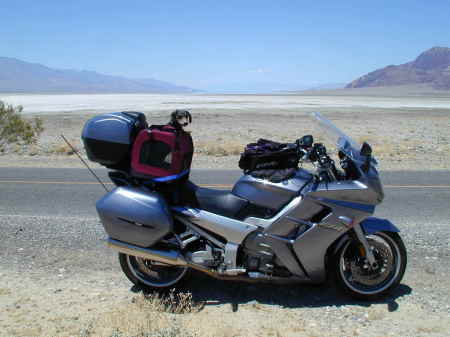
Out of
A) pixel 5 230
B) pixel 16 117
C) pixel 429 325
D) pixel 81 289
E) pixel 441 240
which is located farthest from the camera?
pixel 16 117

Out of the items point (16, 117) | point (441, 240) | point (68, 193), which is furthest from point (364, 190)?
point (16, 117)

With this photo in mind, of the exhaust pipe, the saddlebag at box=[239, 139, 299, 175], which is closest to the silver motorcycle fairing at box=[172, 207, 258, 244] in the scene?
the exhaust pipe

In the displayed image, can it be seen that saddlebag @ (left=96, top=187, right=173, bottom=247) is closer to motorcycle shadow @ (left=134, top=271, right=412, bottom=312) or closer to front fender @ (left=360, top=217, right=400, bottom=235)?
motorcycle shadow @ (left=134, top=271, right=412, bottom=312)

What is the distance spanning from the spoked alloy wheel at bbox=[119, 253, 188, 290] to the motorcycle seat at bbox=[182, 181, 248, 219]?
0.74 m

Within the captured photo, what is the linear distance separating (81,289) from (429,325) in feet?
11.8

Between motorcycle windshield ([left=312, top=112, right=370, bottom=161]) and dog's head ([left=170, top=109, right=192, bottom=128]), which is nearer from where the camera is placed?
motorcycle windshield ([left=312, top=112, right=370, bottom=161])

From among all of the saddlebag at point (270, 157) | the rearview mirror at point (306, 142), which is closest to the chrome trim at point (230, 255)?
the saddlebag at point (270, 157)

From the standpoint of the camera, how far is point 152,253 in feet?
14.1

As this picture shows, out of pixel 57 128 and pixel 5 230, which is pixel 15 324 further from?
pixel 57 128

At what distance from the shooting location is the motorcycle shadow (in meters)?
4.40

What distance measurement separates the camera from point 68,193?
30.5 ft

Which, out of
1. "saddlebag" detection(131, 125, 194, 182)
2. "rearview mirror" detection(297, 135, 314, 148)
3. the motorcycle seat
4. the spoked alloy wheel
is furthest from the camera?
the spoked alloy wheel

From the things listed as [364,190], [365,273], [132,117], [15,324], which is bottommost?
[15,324]

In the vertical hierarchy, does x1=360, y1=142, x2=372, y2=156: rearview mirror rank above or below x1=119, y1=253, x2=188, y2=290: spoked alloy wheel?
above
